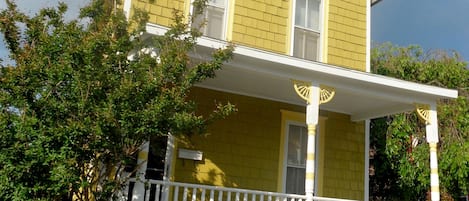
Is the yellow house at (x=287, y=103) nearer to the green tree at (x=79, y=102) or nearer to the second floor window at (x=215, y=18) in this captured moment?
the second floor window at (x=215, y=18)

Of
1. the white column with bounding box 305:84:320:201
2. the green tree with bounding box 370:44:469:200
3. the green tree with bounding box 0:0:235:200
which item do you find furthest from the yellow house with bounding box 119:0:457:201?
the green tree with bounding box 370:44:469:200

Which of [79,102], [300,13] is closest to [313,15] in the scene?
[300,13]

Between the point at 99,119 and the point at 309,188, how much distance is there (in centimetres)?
366

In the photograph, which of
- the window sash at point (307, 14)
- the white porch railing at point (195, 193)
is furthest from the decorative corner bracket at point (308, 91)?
the window sash at point (307, 14)

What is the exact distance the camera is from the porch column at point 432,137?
8.63 meters

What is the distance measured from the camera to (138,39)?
6.36 m

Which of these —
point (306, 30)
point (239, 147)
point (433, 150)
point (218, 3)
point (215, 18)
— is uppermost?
point (218, 3)

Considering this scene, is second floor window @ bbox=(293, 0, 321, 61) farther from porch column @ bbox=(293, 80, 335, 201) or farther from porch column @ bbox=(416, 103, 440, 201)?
porch column @ bbox=(416, 103, 440, 201)

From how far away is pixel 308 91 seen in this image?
8.09 metres

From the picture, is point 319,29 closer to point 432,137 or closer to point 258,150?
point 258,150

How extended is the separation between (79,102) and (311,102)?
3919 millimetres

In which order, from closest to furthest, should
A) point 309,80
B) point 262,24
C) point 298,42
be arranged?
point 309,80, point 262,24, point 298,42

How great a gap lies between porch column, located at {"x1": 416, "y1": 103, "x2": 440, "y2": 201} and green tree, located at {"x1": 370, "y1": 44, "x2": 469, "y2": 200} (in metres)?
3.85

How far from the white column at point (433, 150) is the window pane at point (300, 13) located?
120 inches
